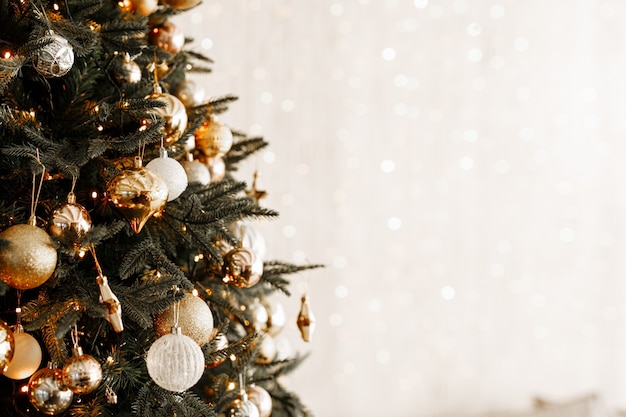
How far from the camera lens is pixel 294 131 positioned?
6.23 ft

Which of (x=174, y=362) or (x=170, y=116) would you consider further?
(x=170, y=116)

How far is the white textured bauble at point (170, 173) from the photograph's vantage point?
868 mm

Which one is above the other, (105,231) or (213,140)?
(213,140)

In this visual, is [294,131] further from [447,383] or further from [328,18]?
[447,383]

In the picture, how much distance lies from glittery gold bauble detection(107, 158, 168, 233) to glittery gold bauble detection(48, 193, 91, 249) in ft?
0.17

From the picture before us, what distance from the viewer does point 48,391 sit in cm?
80

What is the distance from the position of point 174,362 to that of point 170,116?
0.36m

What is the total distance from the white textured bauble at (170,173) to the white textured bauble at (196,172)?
11 cm

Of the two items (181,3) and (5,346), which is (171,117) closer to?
(181,3)

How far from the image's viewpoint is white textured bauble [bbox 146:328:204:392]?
80cm

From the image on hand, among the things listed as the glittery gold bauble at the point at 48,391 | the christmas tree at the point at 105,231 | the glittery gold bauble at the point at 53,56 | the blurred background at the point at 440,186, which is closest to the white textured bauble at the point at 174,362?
the christmas tree at the point at 105,231

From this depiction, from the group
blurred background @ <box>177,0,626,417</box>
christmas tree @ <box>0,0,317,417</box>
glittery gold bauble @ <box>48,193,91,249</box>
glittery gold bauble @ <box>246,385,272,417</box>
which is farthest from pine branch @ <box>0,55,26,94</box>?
blurred background @ <box>177,0,626,417</box>

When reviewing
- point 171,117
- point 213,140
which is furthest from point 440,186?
point 171,117

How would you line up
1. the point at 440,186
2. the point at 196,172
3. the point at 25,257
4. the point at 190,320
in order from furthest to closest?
the point at 440,186
the point at 196,172
the point at 190,320
the point at 25,257
